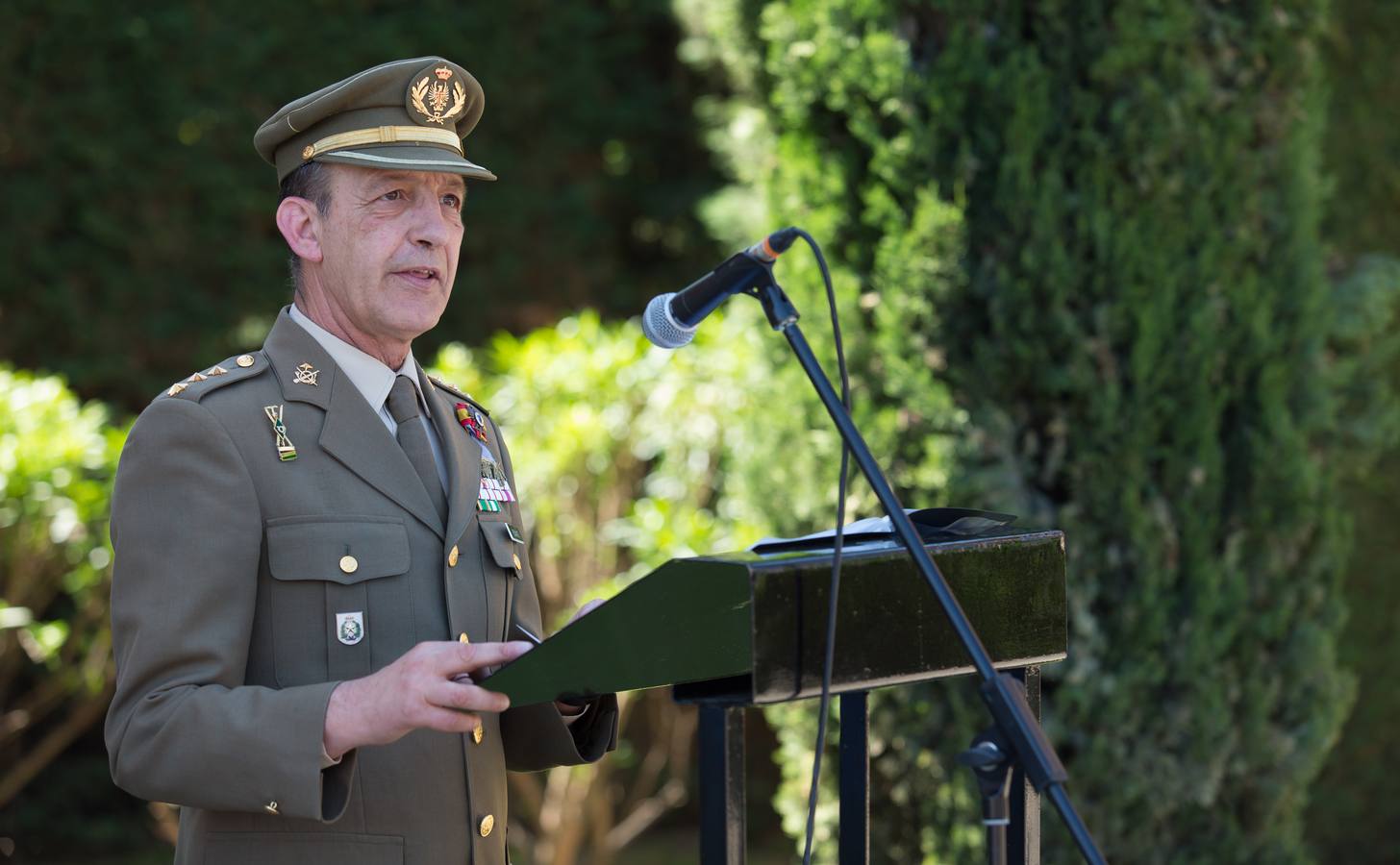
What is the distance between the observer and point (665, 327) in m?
1.77

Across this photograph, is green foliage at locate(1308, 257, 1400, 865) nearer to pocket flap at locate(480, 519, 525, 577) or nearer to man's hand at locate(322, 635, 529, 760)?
pocket flap at locate(480, 519, 525, 577)

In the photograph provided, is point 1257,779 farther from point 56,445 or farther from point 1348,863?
point 56,445

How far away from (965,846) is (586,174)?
4.81 metres

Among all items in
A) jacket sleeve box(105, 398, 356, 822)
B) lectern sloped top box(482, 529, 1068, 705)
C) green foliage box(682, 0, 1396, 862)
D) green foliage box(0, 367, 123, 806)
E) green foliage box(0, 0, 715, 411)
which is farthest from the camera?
green foliage box(0, 0, 715, 411)

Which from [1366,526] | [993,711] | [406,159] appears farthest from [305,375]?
[1366,526]

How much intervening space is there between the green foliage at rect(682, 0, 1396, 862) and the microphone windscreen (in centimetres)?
200

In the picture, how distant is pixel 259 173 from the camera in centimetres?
636

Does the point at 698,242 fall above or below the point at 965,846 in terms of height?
above

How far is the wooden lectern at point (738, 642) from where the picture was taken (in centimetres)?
158

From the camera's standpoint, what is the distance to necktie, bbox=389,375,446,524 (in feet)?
6.83

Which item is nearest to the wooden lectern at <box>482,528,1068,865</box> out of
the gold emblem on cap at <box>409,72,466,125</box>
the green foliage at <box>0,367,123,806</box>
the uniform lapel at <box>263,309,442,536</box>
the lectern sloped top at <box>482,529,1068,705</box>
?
the lectern sloped top at <box>482,529,1068,705</box>

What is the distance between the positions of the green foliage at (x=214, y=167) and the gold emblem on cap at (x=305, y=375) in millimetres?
4280

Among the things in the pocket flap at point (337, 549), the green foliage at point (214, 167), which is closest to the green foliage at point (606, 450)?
the green foliage at point (214, 167)

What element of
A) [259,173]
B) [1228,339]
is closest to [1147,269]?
[1228,339]
